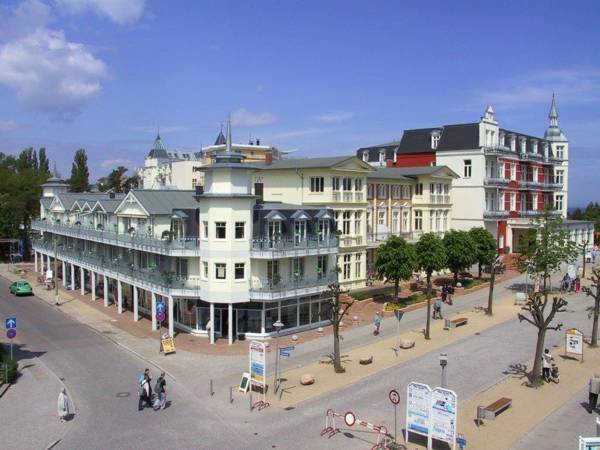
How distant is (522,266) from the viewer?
1674 inches

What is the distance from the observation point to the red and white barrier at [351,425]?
17297 millimetres

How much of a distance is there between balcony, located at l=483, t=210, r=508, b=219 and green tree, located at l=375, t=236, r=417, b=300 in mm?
21366

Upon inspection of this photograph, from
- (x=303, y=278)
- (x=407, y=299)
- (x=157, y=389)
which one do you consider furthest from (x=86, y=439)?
(x=407, y=299)

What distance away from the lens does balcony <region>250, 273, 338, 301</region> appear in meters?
31.6

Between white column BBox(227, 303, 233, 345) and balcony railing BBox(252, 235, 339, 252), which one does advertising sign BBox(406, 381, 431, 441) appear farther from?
balcony railing BBox(252, 235, 339, 252)

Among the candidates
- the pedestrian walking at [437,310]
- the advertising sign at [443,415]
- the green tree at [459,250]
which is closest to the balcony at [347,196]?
the green tree at [459,250]

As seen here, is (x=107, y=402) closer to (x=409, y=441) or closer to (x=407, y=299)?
(x=409, y=441)

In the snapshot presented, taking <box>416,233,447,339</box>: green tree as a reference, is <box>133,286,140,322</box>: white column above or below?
below

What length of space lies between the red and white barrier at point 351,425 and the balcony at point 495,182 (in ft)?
137

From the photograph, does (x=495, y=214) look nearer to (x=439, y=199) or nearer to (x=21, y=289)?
(x=439, y=199)

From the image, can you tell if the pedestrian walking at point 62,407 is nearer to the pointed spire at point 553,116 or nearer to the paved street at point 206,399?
the paved street at point 206,399

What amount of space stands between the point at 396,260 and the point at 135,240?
17.1 m

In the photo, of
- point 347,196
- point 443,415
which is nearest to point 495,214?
point 347,196

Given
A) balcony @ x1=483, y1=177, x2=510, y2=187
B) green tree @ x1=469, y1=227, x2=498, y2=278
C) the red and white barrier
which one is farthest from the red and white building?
the red and white barrier
